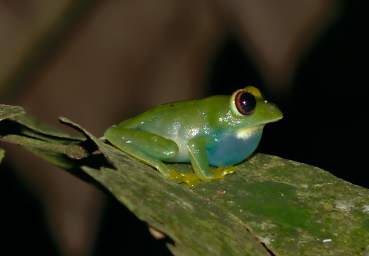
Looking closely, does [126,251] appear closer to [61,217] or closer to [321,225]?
[321,225]

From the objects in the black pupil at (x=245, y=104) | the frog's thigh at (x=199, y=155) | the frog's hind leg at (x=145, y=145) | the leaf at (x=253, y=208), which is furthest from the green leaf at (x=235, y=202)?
the black pupil at (x=245, y=104)

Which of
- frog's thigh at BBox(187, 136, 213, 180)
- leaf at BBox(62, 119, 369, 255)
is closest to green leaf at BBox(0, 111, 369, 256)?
leaf at BBox(62, 119, 369, 255)

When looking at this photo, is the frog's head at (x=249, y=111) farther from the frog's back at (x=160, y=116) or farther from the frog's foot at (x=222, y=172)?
the frog's foot at (x=222, y=172)

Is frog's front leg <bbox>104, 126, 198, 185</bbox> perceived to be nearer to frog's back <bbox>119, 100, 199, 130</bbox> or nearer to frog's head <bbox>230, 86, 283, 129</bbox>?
frog's back <bbox>119, 100, 199, 130</bbox>

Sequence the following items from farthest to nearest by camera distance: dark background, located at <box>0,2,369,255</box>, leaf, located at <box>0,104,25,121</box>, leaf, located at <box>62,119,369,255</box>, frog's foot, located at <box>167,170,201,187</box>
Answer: dark background, located at <box>0,2,369,255</box> < frog's foot, located at <box>167,170,201,187</box> < leaf, located at <box>0,104,25,121</box> < leaf, located at <box>62,119,369,255</box>

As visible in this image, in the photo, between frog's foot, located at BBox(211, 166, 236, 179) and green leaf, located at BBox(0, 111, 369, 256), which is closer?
green leaf, located at BBox(0, 111, 369, 256)

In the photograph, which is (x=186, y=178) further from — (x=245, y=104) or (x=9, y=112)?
(x=9, y=112)

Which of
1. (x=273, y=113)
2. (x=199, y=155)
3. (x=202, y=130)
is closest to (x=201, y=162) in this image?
(x=199, y=155)
